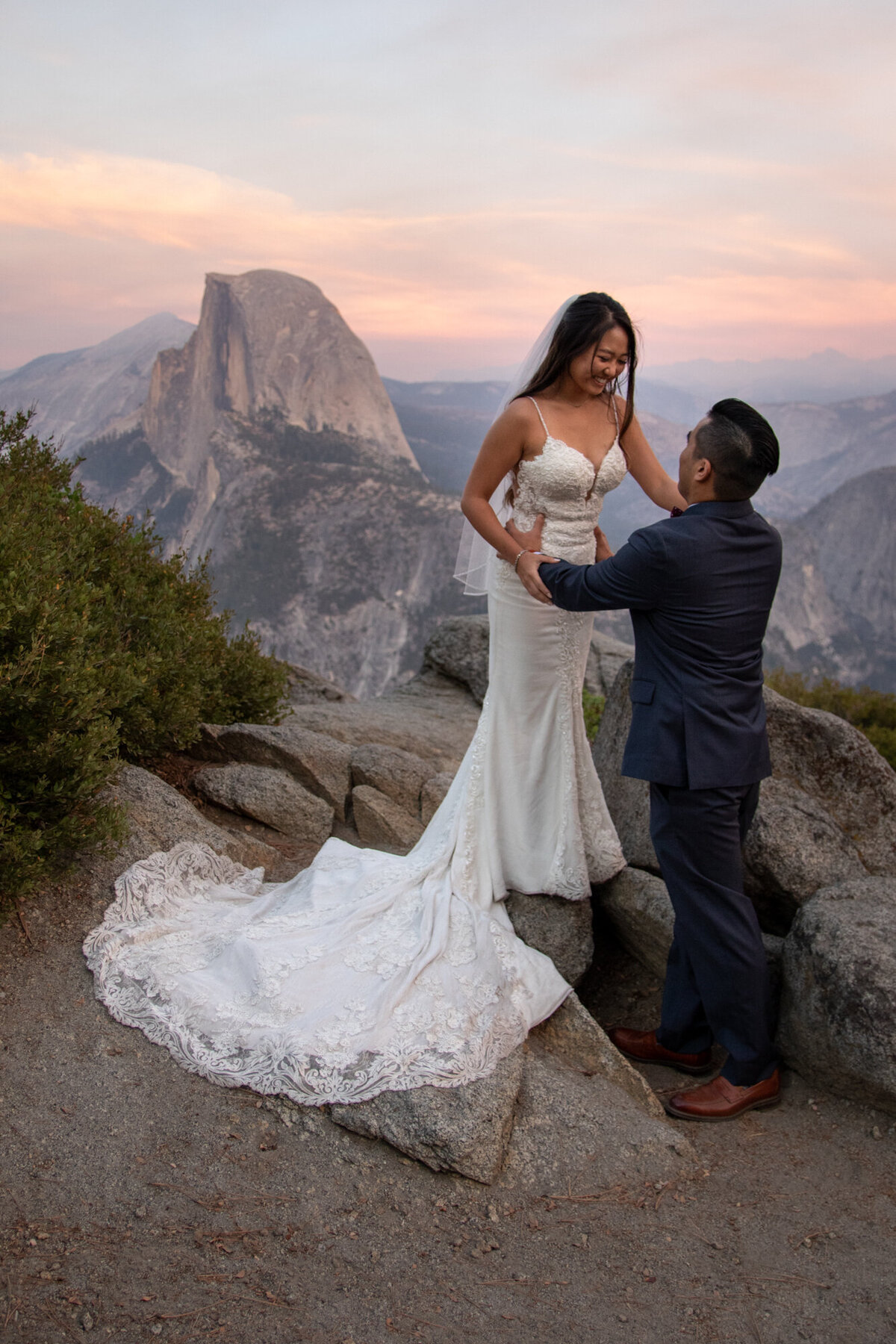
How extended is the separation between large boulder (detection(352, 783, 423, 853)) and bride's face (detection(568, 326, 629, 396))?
10.4 feet

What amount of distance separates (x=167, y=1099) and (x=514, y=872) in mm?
1897

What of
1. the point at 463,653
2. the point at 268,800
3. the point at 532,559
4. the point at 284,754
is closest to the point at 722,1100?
the point at 532,559

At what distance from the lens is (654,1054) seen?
412 cm

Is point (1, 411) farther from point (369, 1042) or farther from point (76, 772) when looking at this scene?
point (369, 1042)

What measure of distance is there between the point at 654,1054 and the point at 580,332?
10.6ft

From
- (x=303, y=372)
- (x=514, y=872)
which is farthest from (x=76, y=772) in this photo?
(x=303, y=372)

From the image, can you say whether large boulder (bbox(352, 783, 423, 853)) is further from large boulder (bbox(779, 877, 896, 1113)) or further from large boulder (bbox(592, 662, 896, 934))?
large boulder (bbox(779, 877, 896, 1113))

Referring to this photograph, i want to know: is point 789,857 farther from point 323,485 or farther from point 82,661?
point 323,485

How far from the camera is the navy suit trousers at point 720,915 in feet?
11.9

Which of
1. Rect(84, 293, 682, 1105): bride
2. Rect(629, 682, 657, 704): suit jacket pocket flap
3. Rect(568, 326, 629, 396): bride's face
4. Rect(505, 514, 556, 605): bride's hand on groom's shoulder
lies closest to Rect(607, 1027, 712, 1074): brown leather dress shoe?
Rect(84, 293, 682, 1105): bride

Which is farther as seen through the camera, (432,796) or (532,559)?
(432,796)

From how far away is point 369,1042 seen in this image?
348 centimetres

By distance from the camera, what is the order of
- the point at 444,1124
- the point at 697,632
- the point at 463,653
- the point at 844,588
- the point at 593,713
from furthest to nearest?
the point at 844,588, the point at 463,653, the point at 593,713, the point at 697,632, the point at 444,1124

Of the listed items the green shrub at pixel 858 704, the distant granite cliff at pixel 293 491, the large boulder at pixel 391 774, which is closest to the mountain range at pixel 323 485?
the distant granite cliff at pixel 293 491
